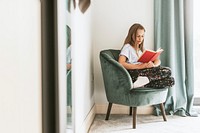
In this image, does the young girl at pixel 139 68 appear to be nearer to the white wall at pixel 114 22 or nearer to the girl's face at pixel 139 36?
the girl's face at pixel 139 36

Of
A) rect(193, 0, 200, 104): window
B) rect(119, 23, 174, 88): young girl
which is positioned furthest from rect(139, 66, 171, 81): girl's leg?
rect(193, 0, 200, 104): window

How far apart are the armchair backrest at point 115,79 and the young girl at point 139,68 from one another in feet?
0.41

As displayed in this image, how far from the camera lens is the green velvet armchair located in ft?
10.3

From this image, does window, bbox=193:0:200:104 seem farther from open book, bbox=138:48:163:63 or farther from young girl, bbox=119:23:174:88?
open book, bbox=138:48:163:63

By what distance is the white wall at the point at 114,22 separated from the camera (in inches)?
148

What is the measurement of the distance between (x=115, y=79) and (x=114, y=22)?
35.6 inches

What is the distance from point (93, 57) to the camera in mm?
3826

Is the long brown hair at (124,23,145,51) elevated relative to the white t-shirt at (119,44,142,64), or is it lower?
elevated

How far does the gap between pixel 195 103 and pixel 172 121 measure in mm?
786

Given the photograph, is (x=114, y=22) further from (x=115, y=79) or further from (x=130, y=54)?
(x=115, y=79)

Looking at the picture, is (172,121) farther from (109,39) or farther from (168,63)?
(109,39)

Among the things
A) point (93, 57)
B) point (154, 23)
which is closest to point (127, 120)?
point (93, 57)
